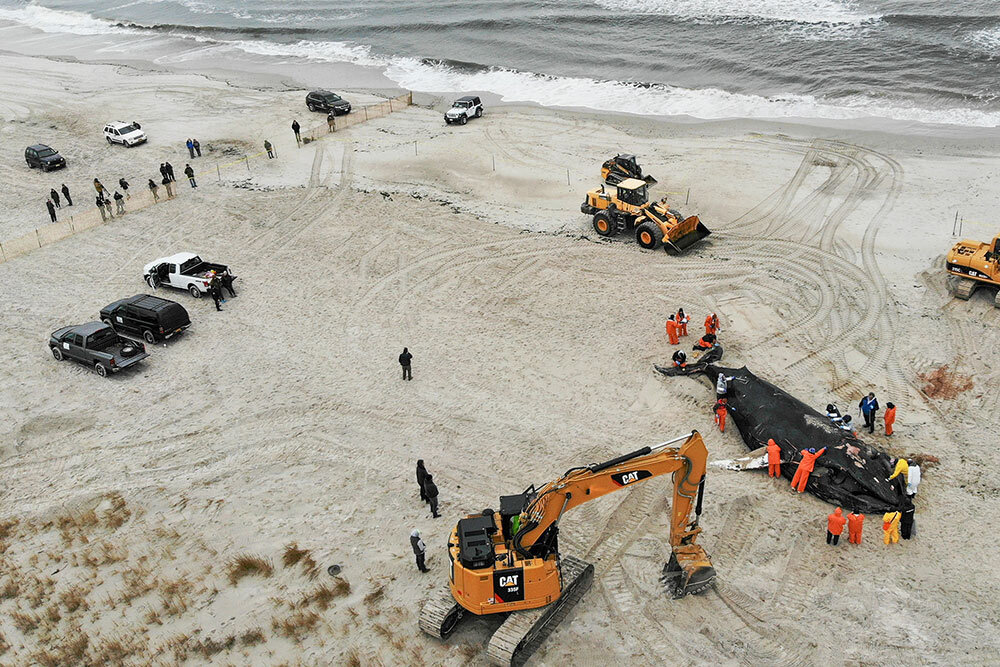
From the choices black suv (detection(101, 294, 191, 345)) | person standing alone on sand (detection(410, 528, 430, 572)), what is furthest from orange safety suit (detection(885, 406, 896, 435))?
black suv (detection(101, 294, 191, 345))

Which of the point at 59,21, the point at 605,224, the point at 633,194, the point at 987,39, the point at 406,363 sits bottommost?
the point at 59,21

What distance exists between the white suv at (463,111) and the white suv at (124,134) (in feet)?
52.8

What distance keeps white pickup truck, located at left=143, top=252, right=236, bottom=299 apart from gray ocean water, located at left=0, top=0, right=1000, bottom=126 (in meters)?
25.7

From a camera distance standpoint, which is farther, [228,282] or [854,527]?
[228,282]

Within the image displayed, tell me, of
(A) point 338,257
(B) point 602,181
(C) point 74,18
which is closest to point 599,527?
(A) point 338,257

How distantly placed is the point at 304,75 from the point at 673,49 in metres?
25.3

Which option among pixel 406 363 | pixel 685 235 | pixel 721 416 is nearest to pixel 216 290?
pixel 406 363

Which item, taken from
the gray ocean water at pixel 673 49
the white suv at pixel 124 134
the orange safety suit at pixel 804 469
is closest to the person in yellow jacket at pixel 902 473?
the orange safety suit at pixel 804 469

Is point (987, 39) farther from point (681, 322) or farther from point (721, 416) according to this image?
point (721, 416)

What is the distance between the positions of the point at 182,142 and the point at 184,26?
37619 millimetres

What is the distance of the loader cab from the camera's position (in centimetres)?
2972

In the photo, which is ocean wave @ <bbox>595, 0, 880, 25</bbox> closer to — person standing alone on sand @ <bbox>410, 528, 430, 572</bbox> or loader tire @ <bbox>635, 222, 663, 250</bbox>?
loader tire @ <bbox>635, 222, 663, 250</bbox>

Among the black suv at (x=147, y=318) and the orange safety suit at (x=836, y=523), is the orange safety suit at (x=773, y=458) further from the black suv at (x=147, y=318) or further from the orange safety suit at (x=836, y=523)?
the black suv at (x=147, y=318)

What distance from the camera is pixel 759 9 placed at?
59.1 metres
